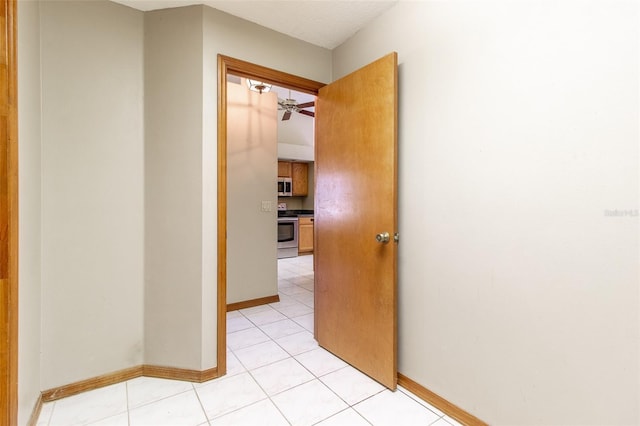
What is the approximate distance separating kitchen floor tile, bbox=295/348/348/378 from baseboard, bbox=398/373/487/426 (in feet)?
1.56

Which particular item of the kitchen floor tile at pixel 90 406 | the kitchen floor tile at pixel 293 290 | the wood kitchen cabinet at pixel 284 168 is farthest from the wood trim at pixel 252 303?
the wood kitchen cabinet at pixel 284 168

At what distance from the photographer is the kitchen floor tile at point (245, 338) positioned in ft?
8.14

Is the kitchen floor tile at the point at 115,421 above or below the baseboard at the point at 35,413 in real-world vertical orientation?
below

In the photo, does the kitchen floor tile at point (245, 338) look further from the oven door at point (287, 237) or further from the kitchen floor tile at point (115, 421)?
the oven door at point (287, 237)

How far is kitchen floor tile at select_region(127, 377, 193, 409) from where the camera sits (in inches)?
69.4

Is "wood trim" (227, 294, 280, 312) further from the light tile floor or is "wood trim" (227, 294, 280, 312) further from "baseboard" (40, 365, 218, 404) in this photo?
"baseboard" (40, 365, 218, 404)

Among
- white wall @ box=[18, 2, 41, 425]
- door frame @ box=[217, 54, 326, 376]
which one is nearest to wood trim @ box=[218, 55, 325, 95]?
door frame @ box=[217, 54, 326, 376]

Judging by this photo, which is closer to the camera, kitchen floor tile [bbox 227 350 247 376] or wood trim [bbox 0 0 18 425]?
wood trim [bbox 0 0 18 425]

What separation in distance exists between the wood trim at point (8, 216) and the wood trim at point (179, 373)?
751 mm

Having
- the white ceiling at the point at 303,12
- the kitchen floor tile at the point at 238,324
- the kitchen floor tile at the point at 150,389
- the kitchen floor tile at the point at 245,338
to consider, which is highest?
the white ceiling at the point at 303,12

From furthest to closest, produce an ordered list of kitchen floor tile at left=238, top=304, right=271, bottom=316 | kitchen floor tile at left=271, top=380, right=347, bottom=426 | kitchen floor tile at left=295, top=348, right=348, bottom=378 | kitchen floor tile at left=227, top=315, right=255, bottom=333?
kitchen floor tile at left=238, top=304, right=271, bottom=316 < kitchen floor tile at left=227, top=315, right=255, bottom=333 < kitchen floor tile at left=295, top=348, right=348, bottom=378 < kitchen floor tile at left=271, top=380, right=347, bottom=426

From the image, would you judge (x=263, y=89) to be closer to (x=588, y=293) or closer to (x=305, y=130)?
(x=588, y=293)

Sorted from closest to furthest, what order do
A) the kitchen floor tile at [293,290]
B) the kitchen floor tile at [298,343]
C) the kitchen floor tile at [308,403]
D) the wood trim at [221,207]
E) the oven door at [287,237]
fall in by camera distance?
the kitchen floor tile at [308,403]
the wood trim at [221,207]
the kitchen floor tile at [298,343]
the kitchen floor tile at [293,290]
the oven door at [287,237]

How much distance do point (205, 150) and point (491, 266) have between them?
1.78 meters
